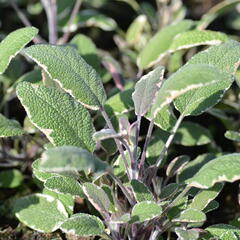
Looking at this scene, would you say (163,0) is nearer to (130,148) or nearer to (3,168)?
(3,168)

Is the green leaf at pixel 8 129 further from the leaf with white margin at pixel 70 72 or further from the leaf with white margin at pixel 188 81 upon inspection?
the leaf with white margin at pixel 188 81

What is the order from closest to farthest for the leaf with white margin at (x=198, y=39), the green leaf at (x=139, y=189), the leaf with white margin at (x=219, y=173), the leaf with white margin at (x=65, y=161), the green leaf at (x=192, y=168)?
the leaf with white margin at (x=65, y=161) < the leaf with white margin at (x=219, y=173) < the green leaf at (x=139, y=189) < the green leaf at (x=192, y=168) < the leaf with white margin at (x=198, y=39)

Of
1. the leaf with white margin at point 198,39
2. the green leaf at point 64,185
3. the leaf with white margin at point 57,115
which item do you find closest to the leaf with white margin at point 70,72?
the leaf with white margin at point 57,115

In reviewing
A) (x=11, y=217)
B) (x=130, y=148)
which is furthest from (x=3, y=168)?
(x=130, y=148)

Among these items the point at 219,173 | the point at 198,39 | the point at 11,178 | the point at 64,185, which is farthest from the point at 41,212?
the point at 198,39

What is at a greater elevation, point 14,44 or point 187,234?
point 14,44

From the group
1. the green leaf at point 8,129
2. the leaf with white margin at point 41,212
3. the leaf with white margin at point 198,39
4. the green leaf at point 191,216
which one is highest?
the green leaf at point 8,129

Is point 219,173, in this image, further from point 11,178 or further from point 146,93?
point 11,178

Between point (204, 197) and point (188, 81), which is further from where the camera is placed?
point (204, 197)
